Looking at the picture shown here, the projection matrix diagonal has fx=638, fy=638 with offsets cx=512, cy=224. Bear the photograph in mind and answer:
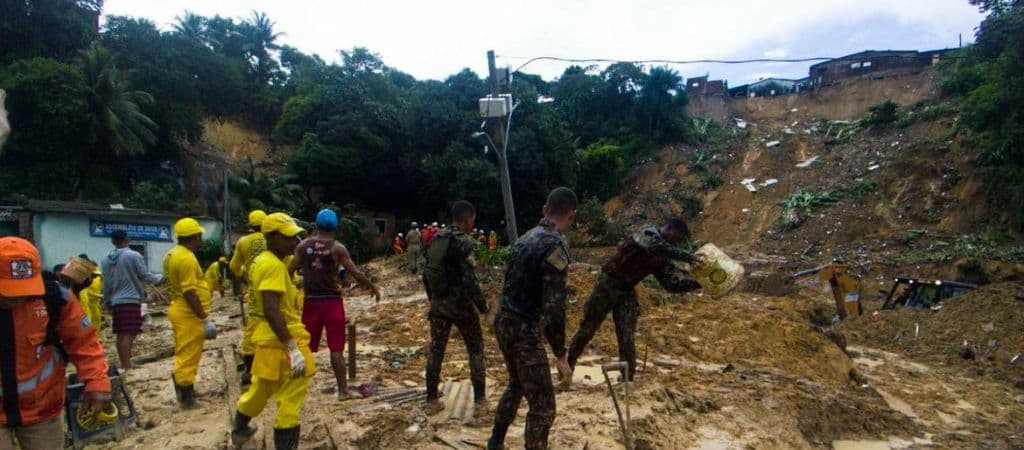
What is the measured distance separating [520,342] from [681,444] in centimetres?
157

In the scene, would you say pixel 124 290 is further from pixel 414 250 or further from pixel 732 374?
pixel 414 250

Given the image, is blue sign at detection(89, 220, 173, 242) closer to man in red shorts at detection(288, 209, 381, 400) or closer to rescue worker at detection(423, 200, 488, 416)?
man in red shorts at detection(288, 209, 381, 400)

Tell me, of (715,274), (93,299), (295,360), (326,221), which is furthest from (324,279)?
(93,299)

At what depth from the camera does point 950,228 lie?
22.9 m

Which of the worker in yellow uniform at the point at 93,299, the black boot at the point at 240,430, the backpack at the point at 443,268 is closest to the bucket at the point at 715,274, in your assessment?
the backpack at the point at 443,268

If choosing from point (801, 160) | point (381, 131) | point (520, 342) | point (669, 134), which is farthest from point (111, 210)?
point (801, 160)

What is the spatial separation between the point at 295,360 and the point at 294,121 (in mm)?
32875

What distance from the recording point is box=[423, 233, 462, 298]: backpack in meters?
5.02

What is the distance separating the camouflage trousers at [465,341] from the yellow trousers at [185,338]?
193cm

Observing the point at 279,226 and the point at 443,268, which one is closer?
the point at 279,226

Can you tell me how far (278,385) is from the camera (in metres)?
3.80

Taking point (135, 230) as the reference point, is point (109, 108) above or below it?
above

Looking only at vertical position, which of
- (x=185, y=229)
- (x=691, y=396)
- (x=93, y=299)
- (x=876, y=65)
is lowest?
(x=691, y=396)

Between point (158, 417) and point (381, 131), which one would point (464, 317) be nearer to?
point (158, 417)
